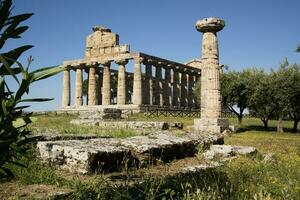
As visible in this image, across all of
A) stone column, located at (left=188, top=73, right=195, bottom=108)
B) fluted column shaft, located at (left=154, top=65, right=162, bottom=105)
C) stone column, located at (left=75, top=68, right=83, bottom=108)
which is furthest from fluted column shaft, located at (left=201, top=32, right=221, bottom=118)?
stone column, located at (left=188, top=73, right=195, bottom=108)

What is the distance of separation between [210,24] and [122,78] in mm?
27549

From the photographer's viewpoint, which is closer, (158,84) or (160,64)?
(160,64)

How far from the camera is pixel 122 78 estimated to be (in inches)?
2000

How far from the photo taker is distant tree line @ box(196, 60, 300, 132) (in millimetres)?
31781

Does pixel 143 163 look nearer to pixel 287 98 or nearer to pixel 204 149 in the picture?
pixel 204 149

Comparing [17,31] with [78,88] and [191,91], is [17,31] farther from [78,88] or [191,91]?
[191,91]

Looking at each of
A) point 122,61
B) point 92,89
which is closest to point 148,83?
point 122,61

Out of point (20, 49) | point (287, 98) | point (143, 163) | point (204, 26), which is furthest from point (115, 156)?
point (287, 98)

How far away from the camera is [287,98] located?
103 ft

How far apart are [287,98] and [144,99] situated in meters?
25.5

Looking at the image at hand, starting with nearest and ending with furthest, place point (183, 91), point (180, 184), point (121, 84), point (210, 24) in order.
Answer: point (180, 184) < point (210, 24) < point (121, 84) < point (183, 91)

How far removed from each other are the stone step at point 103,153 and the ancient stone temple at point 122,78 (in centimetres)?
3680

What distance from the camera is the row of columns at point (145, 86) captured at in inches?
1955

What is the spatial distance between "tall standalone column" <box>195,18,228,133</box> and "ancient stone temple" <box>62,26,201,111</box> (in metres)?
22.0
